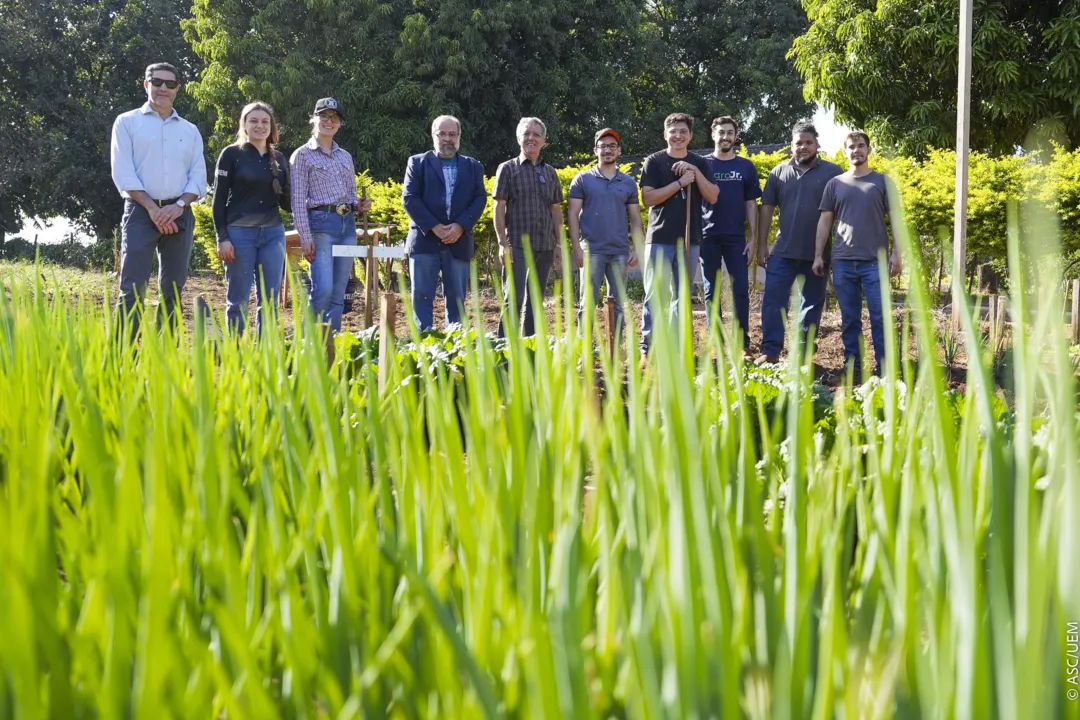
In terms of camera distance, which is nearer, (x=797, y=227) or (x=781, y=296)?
(x=797, y=227)

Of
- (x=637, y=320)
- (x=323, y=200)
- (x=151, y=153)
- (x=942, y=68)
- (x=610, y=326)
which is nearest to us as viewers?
(x=610, y=326)

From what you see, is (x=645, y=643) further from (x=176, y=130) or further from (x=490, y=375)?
(x=176, y=130)

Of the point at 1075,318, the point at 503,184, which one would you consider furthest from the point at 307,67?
the point at 1075,318

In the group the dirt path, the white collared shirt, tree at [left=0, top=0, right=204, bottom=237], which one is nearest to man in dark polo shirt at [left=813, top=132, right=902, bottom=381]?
the dirt path

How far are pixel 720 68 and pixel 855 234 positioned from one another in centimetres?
2433

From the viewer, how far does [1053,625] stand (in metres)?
0.50

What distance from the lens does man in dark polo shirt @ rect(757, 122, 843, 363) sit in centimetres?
531

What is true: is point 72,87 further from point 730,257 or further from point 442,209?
point 730,257

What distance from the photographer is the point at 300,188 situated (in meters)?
5.02

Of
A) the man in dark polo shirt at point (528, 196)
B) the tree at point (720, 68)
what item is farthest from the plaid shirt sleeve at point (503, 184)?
the tree at point (720, 68)

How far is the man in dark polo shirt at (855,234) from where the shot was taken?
4.96 metres

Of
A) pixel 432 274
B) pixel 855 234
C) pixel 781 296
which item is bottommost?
pixel 781 296

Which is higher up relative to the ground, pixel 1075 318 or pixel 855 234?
pixel 855 234

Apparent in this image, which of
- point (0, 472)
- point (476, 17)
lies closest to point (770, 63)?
point (476, 17)
